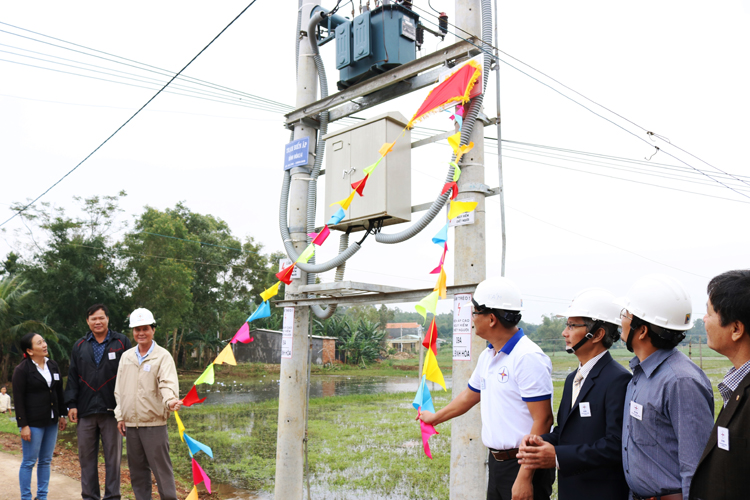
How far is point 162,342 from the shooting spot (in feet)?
93.4

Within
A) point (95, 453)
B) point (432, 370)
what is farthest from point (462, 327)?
point (95, 453)

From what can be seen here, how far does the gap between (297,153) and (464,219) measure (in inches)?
96.0

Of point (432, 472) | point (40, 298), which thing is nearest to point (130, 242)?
point (40, 298)

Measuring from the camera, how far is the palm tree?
66.2 feet

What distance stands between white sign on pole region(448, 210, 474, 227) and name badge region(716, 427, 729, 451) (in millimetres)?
2450

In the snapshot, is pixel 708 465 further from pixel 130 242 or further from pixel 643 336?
pixel 130 242

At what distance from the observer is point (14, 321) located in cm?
2166

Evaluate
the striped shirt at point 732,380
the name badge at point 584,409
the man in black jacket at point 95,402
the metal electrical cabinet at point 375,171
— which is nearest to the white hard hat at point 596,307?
the name badge at point 584,409

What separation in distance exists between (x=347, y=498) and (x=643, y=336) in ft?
15.1

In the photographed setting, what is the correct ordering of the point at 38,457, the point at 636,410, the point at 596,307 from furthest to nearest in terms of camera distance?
the point at 38,457 < the point at 596,307 < the point at 636,410

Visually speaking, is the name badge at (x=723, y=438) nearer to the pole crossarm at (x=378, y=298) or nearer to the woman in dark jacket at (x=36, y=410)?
the pole crossarm at (x=378, y=298)

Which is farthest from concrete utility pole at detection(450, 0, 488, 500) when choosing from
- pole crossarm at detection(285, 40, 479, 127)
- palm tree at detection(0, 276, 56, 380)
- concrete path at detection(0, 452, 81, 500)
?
palm tree at detection(0, 276, 56, 380)

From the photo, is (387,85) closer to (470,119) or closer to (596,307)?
(470,119)

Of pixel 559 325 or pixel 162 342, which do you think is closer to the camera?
pixel 162 342
